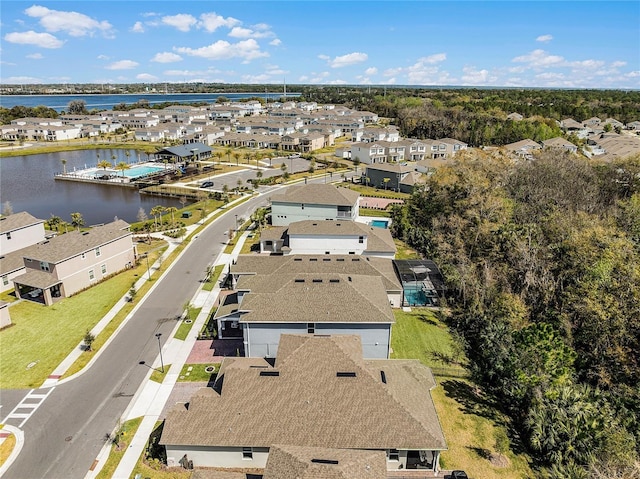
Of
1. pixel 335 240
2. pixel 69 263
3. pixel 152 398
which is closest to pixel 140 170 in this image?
pixel 69 263

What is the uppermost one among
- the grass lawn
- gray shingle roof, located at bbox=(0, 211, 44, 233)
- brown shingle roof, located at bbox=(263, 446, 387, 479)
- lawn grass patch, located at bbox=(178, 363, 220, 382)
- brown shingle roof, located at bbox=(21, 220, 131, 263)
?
Result: gray shingle roof, located at bbox=(0, 211, 44, 233)

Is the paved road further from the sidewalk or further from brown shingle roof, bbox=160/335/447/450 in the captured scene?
brown shingle roof, bbox=160/335/447/450

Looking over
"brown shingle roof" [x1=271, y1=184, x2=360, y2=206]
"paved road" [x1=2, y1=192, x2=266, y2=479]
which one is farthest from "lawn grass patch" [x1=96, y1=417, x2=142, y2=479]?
"brown shingle roof" [x1=271, y1=184, x2=360, y2=206]

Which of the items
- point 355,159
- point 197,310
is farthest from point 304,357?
point 355,159

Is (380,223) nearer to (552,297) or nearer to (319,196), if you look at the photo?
(319,196)

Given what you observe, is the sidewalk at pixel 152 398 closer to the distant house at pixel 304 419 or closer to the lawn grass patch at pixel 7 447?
the distant house at pixel 304 419

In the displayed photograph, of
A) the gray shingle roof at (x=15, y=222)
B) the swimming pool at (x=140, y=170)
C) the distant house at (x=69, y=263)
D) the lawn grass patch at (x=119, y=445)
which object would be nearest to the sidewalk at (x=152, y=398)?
the lawn grass patch at (x=119, y=445)

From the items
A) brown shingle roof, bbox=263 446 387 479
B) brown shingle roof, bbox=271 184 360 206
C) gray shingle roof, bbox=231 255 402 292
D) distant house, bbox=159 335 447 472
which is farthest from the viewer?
brown shingle roof, bbox=271 184 360 206
